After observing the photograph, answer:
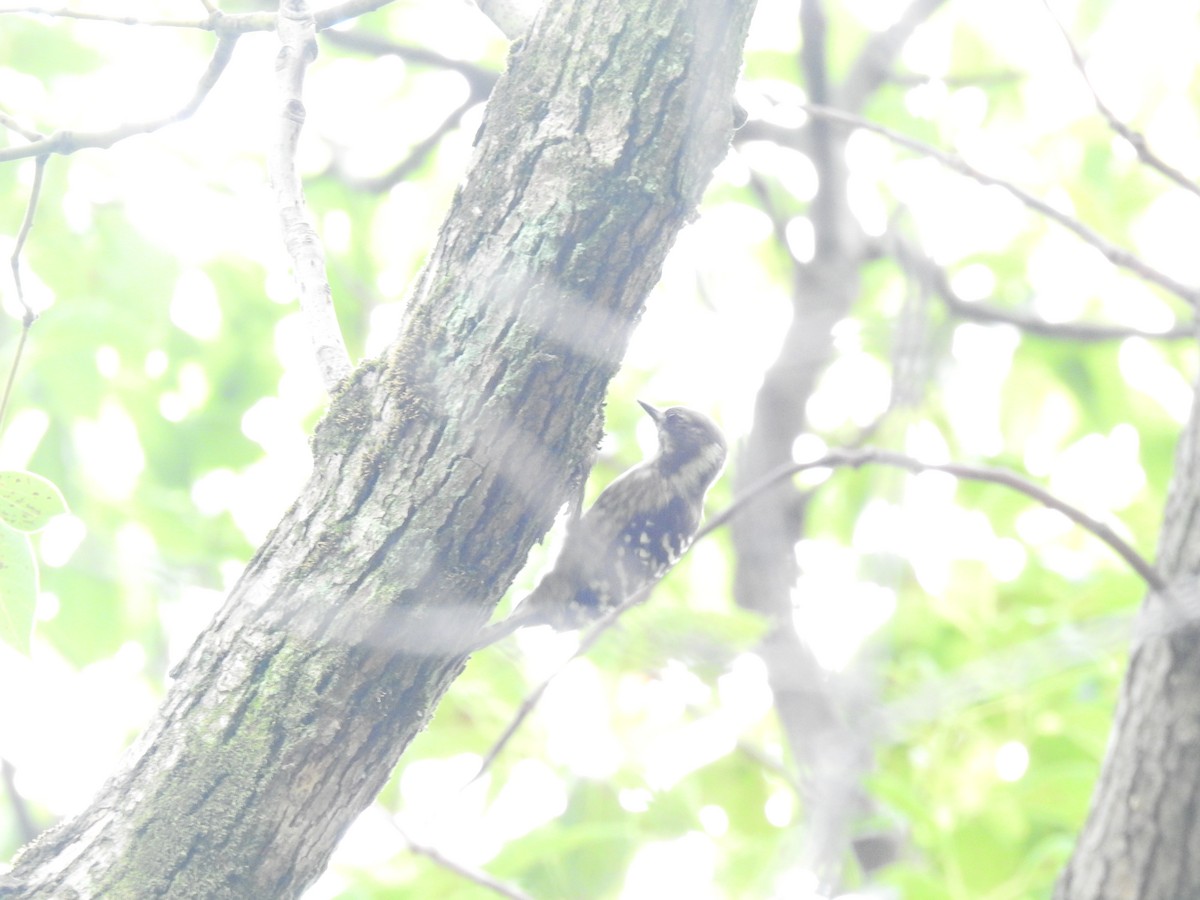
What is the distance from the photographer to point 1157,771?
8.73ft

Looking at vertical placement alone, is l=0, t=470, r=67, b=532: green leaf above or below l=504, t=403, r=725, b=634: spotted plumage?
below

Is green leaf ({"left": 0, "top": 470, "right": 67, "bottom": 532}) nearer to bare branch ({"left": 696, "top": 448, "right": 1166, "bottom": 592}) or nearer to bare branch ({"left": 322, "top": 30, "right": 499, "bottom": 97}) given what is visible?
bare branch ({"left": 696, "top": 448, "right": 1166, "bottom": 592})

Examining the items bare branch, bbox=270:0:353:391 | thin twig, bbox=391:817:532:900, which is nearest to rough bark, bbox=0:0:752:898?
bare branch, bbox=270:0:353:391

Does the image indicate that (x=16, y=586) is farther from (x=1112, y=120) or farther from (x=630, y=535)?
(x=630, y=535)

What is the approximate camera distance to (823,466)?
2.55 meters

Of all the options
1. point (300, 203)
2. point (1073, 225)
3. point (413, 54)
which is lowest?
point (300, 203)

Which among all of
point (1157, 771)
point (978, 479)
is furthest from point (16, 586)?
point (1157, 771)

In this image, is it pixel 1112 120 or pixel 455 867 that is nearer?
pixel 1112 120

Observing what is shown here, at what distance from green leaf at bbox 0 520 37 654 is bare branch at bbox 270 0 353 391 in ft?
1.75

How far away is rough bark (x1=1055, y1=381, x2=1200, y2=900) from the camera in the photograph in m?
2.62

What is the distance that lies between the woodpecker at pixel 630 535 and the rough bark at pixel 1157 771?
65.9 inches

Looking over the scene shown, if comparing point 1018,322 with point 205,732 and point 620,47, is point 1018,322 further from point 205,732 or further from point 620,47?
point 205,732

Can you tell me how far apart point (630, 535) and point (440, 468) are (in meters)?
2.48

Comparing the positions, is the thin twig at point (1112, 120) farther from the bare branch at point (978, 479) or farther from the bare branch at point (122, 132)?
the bare branch at point (122, 132)
